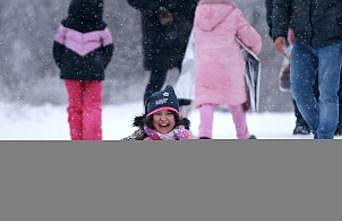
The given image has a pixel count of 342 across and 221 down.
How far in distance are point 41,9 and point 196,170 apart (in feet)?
5.03

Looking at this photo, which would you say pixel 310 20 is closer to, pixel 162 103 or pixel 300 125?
pixel 300 125

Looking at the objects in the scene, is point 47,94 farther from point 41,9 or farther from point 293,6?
point 293,6

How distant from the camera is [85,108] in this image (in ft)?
18.6

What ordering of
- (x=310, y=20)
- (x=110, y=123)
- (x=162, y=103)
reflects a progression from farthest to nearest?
1. (x=110, y=123)
2. (x=310, y=20)
3. (x=162, y=103)

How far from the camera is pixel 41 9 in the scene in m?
5.54

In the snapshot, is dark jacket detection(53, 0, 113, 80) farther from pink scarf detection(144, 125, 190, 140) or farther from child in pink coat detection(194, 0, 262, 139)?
pink scarf detection(144, 125, 190, 140)

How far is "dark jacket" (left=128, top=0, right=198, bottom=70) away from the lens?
5.63 m

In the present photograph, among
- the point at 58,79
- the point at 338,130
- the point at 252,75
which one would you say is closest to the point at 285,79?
the point at 252,75

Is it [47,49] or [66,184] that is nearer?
[66,184]

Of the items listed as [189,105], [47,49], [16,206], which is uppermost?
[47,49]

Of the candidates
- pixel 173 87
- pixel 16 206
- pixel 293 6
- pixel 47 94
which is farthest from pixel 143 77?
pixel 16 206

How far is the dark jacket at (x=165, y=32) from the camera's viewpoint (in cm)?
563

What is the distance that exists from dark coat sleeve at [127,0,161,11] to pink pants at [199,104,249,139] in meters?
0.68

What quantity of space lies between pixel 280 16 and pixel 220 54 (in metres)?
0.43
